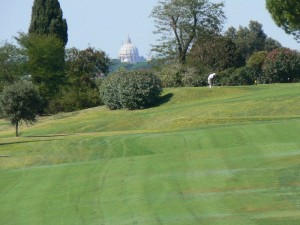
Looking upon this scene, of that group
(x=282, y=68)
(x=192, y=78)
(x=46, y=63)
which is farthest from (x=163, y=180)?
(x=46, y=63)

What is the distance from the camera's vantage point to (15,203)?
53.7 ft

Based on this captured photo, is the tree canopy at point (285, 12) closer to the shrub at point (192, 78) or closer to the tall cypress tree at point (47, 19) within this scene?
the shrub at point (192, 78)

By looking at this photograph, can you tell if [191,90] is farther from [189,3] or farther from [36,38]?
[189,3]

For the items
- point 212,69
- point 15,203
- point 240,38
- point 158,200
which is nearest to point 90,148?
point 15,203

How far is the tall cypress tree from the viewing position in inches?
2953

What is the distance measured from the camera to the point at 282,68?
60938 millimetres

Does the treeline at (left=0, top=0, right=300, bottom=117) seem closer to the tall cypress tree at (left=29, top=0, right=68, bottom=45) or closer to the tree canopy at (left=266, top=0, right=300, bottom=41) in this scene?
the tall cypress tree at (left=29, top=0, right=68, bottom=45)

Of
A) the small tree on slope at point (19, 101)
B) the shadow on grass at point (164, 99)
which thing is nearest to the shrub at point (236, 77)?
the shadow on grass at point (164, 99)

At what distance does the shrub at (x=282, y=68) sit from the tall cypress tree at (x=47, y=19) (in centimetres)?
2312

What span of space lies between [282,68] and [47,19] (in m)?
25.6

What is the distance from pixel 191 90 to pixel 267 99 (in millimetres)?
11334

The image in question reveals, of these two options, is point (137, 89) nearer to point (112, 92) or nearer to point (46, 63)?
point (112, 92)

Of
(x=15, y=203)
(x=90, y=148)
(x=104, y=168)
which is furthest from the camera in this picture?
(x=90, y=148)

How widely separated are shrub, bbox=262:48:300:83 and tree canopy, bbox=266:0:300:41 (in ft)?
31.0
